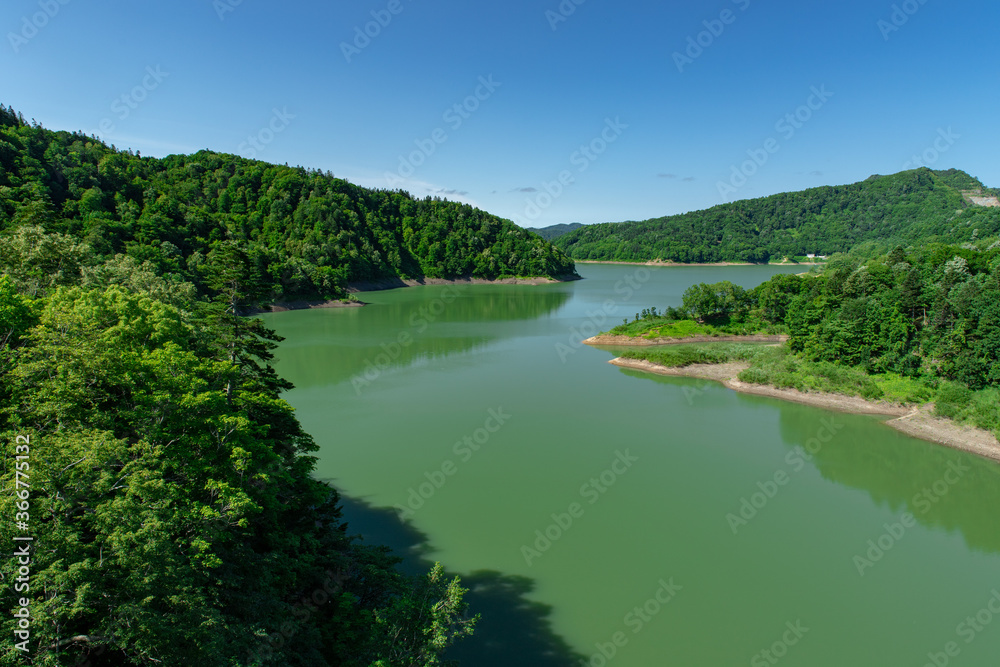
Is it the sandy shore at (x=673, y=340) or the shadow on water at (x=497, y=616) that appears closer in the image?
the shadow on water at (x=497, y=616)

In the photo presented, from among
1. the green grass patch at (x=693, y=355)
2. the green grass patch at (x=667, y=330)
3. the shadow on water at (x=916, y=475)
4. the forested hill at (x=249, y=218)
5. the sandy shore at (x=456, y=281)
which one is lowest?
the shadow on water at (x=916, y=475)

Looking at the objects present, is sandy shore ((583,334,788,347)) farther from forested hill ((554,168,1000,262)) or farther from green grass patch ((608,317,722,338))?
forested hill ((554,168,1000,262))

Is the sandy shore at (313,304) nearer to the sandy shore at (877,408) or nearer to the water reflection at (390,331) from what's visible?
the water reflection at (390,331)

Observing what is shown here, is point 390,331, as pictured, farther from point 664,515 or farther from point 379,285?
point 379,285

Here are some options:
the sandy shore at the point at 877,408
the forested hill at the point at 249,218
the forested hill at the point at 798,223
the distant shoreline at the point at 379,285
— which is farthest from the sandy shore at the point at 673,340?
the forested hill at the point at 798,223

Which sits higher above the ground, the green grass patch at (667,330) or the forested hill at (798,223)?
the forested hill at (798,223)

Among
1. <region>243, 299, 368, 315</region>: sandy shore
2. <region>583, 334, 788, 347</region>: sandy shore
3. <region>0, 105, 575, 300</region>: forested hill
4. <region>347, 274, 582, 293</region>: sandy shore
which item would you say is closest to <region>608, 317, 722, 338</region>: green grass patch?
<region>583, 334, 788, 347</region>: sandy shore

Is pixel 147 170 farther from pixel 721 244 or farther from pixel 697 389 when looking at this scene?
pixel 721 244
